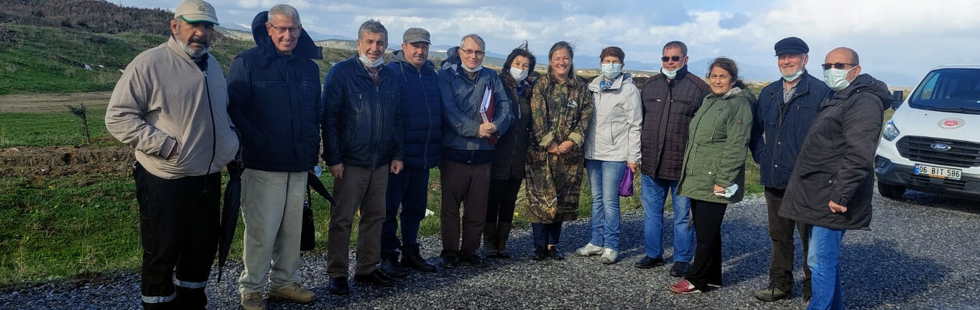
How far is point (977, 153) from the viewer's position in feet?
30.3

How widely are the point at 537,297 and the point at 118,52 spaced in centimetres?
3813

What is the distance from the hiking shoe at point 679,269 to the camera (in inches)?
238

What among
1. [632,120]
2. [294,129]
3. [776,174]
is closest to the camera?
[294,129]

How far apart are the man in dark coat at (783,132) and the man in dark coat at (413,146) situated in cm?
273

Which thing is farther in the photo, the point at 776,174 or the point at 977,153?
the point at 977,153

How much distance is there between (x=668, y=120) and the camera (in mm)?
Result: 6039

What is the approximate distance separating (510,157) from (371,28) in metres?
1.83

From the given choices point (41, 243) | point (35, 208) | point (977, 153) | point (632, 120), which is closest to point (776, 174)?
point (632, 120)

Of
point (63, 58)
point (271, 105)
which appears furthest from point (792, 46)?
point (63, 58)

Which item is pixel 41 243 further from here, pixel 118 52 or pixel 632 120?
pixel 118 52

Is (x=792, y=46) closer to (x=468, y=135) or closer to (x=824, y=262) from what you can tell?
(x=824, y=262)

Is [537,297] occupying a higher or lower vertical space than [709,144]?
lower

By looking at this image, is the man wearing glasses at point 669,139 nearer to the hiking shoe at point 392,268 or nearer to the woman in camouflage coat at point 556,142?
the woman in camouflage coat at point 556,142

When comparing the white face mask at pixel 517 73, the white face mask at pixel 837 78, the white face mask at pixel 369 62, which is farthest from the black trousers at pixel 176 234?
the white face mask at pixel 837 78
